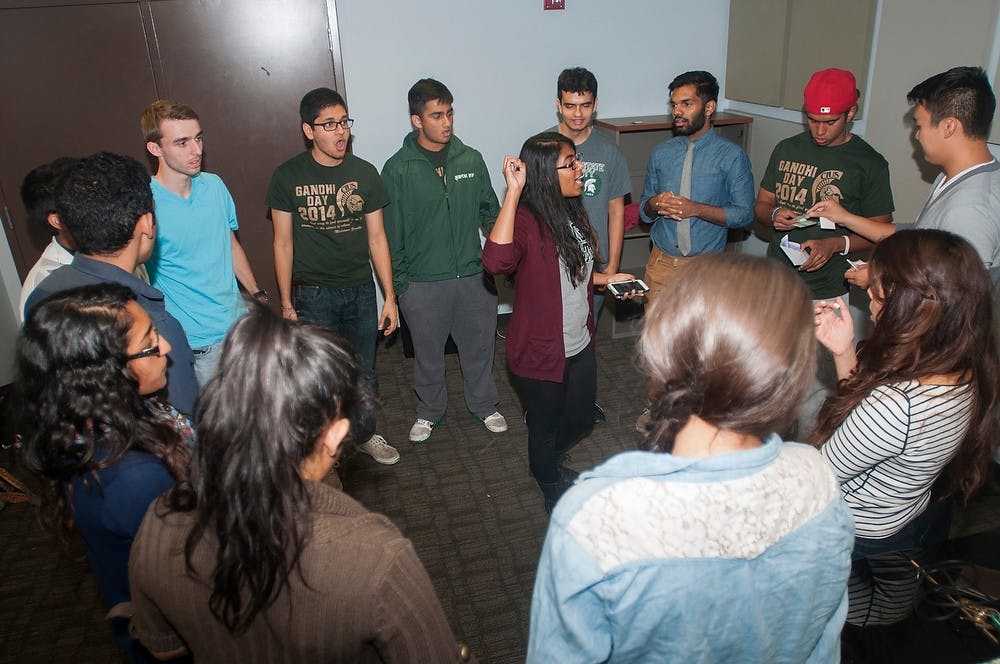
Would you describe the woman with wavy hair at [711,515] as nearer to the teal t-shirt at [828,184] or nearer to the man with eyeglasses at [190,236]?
the man with eyeglasses at [190,236]

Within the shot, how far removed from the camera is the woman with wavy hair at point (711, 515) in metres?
0.91

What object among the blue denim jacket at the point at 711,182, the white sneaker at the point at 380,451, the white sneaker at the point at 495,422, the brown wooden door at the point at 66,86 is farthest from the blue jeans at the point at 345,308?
the brown wooden door at the point at 66,86

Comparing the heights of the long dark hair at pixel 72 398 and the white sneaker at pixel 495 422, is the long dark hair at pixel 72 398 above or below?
above

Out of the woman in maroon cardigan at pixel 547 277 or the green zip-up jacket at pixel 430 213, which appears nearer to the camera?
the woman in maroon cardigan at pixel 547 277

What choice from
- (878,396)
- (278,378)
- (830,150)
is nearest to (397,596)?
(278,378)

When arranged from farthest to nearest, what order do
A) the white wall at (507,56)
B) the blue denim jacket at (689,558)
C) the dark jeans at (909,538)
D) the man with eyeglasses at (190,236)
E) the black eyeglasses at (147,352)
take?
the white wall at (507,56), the man with eyeglasses at (190,236), the dark jeans at (909,538), the black eyeglasses at (147,352), the blue denim jacket at (689,558)

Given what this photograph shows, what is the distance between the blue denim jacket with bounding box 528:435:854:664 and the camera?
90 cm

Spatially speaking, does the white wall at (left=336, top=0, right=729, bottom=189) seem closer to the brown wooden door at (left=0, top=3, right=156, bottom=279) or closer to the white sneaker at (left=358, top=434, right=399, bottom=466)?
the brown wooden door at (left=0, top=3, right=156, bottom=279)

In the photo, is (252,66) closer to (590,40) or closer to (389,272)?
(389,272)

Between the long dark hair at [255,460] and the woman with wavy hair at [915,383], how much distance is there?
3.91 ft

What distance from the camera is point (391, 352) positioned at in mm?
4359

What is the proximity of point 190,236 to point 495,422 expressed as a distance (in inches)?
66.2

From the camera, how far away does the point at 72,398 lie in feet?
4.01

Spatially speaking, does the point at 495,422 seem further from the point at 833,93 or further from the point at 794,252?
the point at 833,93
